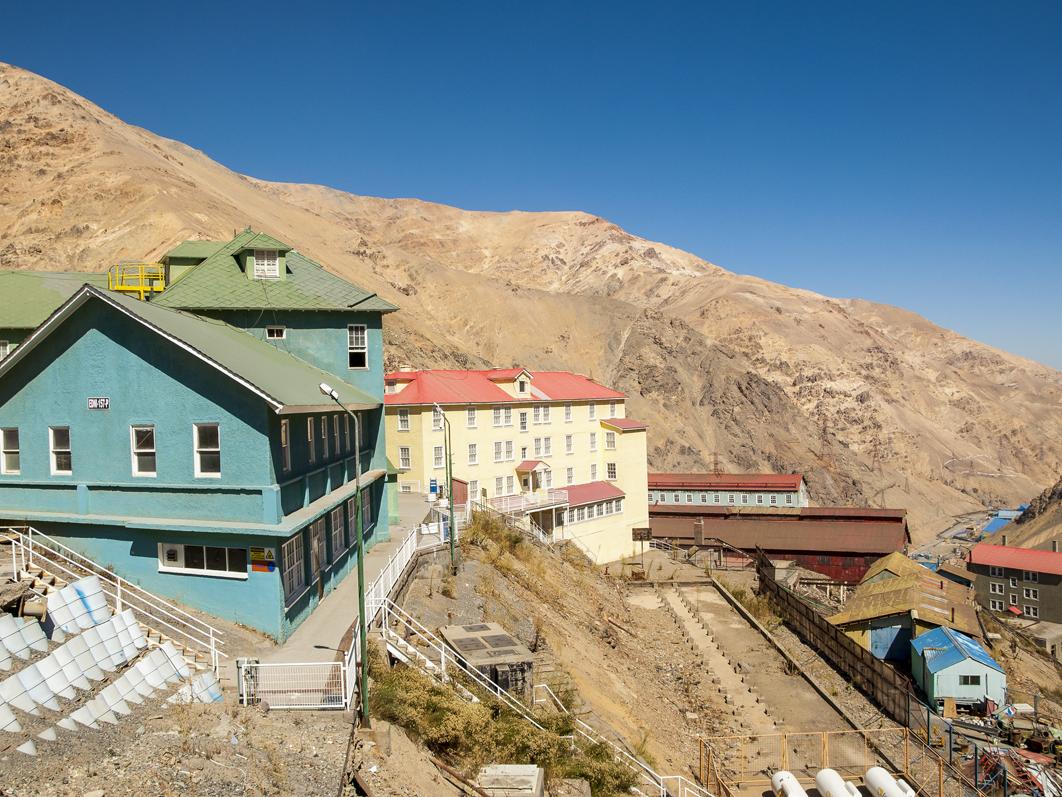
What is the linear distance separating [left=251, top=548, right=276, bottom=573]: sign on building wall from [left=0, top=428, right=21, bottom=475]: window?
7.83 m

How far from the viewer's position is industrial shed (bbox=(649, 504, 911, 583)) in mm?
58125

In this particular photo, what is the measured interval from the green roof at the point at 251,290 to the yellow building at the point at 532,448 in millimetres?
12930

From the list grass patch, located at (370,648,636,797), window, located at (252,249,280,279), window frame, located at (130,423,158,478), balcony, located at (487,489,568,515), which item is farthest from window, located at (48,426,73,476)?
balcony, located at (487,489,568,515)

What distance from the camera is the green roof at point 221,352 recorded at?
19344 millimetres

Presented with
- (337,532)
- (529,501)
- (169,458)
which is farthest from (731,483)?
(169,458)

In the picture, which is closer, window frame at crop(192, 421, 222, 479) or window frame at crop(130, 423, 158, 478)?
window frame at crop(192, 421, 222, 479)

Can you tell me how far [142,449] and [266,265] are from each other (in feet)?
33.8

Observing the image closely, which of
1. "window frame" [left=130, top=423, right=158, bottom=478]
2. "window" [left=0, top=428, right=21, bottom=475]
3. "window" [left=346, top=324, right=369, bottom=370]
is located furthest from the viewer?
"window" [left=346, top=324, right=369, bottom=370]

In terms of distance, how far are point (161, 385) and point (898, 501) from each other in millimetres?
112546

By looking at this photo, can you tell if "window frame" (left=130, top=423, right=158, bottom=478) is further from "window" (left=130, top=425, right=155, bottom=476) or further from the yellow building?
the yellow building

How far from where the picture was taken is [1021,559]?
217ft

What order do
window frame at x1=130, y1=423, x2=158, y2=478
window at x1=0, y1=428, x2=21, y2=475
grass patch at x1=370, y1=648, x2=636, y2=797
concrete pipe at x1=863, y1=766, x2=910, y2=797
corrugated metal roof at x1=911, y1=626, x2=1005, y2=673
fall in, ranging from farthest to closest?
1. corrugated metal roof at x1=911, y1=626, x2=1005, y2=673
2. concrete pipe at x1=863, y1=766, x2=910, y2=797
3. window at x1=0, y1=428, x2=21, y2=475
4. window frame at x1=130, y1=423, x2=158, y2=478
5. grass patch at x1=370, y1=648, x2=636, y2=797

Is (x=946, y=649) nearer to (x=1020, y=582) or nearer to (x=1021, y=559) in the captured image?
(x=1020, y=582)

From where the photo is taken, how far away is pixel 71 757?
11.6 m
